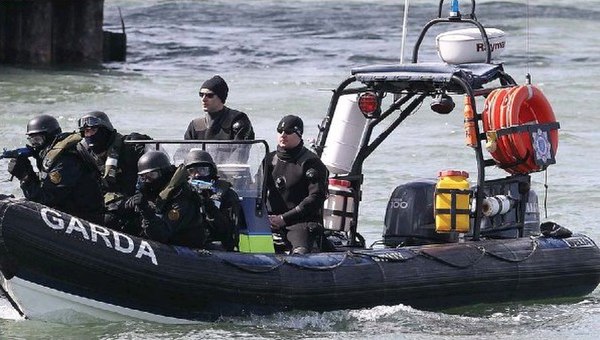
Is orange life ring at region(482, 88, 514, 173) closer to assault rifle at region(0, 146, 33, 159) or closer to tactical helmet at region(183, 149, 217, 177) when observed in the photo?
tactical helmet at region(183, 149, 217, 177)

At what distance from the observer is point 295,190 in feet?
34.0

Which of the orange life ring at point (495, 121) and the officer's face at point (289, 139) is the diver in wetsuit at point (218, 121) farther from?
the orange life ring at point (495, 121)

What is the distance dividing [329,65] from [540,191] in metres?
11.6

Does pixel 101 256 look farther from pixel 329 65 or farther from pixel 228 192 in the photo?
pixel 329 65

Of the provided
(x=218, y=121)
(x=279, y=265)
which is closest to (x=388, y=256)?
(x=279, y=265)

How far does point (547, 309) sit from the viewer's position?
10930 mm

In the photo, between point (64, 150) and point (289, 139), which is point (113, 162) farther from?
point (289, 139)

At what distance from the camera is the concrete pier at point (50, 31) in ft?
84.4

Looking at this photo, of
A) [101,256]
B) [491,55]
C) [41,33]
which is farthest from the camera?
[41,33]

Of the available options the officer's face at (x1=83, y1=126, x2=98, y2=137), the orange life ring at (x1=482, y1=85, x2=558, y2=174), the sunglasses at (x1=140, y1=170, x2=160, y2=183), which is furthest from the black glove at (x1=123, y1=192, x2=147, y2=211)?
the orange life ring at (x1=482, y1=85, x2=558, y2=174)

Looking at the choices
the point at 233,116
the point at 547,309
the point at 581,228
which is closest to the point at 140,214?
the point at 233,116

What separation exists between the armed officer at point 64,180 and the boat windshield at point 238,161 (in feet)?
2.05

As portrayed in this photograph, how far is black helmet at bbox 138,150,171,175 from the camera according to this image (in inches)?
361

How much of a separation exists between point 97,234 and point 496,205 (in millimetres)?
3051
